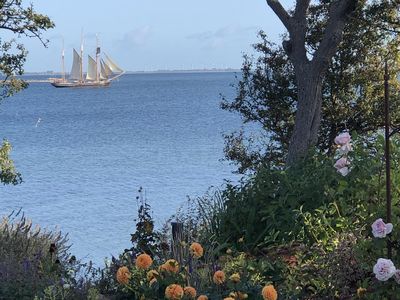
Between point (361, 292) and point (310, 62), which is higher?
point (310, 62)

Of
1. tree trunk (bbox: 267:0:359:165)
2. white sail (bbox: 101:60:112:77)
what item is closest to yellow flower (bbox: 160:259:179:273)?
tree trunk (bbox: 267:0:359:165)

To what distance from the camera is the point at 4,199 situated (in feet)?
80.6

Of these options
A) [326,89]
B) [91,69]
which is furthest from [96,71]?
[326,89]

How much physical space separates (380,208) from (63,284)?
2155 mm

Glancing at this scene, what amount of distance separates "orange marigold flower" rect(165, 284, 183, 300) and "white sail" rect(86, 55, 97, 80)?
343 ft

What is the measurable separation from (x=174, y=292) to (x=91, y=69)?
108 meters

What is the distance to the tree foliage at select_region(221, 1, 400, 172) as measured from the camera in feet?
47.0

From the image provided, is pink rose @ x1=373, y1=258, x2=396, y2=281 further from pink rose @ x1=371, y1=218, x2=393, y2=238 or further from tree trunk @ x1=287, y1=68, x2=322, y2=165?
tree trunk @ x1=287, y1=68, x2=322, y2=165

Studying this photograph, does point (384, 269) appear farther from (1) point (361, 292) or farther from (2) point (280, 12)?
(2) point (280, 12)

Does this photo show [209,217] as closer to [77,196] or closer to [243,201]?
[243,201]

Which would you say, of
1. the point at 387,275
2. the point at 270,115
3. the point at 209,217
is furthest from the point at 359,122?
the point at 387,275

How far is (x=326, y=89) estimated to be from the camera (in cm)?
1475

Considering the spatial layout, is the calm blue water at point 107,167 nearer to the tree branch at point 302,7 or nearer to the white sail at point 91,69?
the tree branch at point 302,7

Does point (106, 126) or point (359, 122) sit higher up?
point (359, 122)
